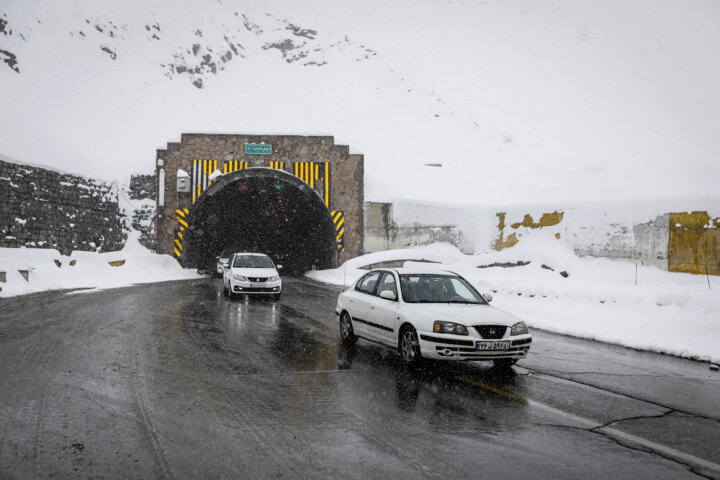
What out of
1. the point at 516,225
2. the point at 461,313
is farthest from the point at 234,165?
the point at 461,313

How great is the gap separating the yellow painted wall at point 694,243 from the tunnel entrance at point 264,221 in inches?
711

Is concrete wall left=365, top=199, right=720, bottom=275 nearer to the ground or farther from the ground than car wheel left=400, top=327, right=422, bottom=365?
farther from the ground

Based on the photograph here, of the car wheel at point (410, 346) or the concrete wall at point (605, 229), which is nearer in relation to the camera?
the car wheel at point (410, 346)

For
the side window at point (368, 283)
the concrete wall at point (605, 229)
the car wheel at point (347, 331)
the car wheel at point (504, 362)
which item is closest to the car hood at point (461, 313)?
the car wheel at point (504, 362)

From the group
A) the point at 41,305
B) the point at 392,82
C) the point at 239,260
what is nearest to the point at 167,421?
the point at 41,305

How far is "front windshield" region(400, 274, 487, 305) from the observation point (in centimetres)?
830

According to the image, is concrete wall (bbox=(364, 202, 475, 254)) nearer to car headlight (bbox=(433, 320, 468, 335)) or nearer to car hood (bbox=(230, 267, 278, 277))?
car hood (bbox=(230, 267, 278, 277))

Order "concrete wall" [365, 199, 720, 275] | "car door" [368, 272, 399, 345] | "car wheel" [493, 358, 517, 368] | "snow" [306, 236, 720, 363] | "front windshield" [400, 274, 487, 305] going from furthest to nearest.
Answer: "concrete wall" [365, 199, 720, 275] → "snow" [306, 236, 720, 363] → "front windshield" [400, 274, 487, 305] → "car door" [368, 272, 399, 345] → "car wheel" [493, 358, 517, 368]

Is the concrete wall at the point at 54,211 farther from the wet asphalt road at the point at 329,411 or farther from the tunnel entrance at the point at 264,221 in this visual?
the wet asphalt road at the point at 329,411

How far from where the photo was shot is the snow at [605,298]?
10.2m

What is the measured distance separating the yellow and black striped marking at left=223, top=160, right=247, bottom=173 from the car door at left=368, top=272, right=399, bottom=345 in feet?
77.4

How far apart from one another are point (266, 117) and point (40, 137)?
4048 cm

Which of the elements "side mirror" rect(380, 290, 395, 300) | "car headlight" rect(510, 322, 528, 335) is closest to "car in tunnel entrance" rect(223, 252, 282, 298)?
"side mirror" rect(380, 290, 395, 300)

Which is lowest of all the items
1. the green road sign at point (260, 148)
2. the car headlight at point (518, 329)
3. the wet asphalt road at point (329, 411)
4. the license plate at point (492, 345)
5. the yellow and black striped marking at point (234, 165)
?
the wet asphalt road at point (329, 411)
